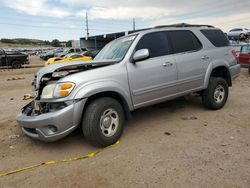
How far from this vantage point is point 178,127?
4.67 m

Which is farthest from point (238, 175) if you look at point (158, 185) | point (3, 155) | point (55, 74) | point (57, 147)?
point (3, 155)

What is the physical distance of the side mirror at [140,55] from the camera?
4009 mm

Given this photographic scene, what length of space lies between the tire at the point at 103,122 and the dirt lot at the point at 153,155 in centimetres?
20

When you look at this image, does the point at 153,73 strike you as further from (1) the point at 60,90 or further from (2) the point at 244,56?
(2) the point at 244,56

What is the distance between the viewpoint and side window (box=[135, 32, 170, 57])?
4500 mm

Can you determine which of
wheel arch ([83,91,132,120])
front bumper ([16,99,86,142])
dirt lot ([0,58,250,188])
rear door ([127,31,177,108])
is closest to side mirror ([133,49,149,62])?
rear door ([127,31,177,108])

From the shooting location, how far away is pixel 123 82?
404cm

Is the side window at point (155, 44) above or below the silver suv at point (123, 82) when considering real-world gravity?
above

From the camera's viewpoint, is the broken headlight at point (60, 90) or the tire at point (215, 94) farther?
the tire at point (215, 94)

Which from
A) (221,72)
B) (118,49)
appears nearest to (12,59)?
(118,49)

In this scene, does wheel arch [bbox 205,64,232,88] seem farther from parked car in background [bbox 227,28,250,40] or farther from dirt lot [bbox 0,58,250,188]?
parked car in background [bbox 227,28,250,40]

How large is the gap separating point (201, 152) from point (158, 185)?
106cm

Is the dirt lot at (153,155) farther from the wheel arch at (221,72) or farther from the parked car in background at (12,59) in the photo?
the parked car in background at (12,59)

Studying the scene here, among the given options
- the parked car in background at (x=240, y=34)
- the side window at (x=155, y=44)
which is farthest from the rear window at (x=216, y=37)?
the parked car in background at (x=240, y=34)
